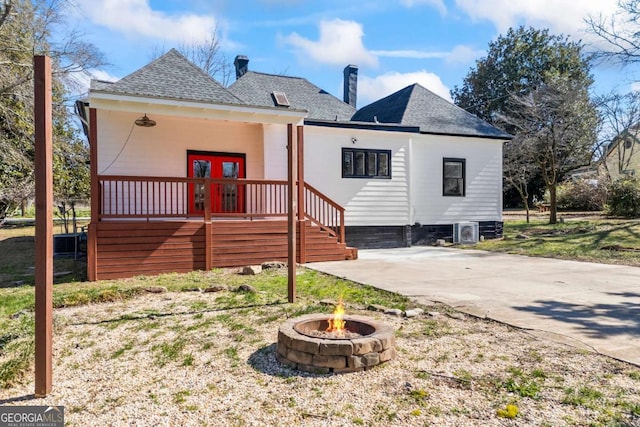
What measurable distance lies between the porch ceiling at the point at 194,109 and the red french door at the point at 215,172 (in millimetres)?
2019

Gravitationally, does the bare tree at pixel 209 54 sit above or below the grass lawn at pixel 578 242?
above

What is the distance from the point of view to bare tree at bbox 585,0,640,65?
1352 centimetres

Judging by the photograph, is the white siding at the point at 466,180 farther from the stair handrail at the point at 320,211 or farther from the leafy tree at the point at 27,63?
the leafy tree at the point at 27,63

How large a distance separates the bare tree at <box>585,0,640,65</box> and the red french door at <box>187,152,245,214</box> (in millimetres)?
13297

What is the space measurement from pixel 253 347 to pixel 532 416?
223 centimetres

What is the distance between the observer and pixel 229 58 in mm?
27250

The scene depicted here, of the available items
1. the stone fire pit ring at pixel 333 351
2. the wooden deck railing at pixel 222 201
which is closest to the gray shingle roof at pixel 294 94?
the wooden deck railing at pixel 222 201

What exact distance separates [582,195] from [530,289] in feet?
67.8

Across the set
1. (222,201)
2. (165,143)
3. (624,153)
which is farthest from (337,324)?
(624,153)

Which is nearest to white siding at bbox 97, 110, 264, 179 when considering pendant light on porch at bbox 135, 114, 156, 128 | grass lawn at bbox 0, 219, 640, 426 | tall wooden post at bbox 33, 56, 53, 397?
pendant light on porch at bbox 135, 114, 156, 128

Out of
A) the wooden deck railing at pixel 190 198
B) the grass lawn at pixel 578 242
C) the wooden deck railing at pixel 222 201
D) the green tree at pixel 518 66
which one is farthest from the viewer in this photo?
the green tree at pixel 518 66

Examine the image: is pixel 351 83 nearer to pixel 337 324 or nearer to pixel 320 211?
pixel 320 211

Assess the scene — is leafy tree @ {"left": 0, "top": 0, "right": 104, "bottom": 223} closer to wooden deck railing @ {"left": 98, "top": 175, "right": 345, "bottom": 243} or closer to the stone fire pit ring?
wooden deck railing @ {"left": 98, "top": 175, "right": 345, "bottom": 243}

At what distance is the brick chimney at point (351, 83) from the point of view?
17.2 meters
